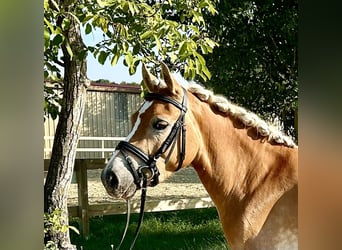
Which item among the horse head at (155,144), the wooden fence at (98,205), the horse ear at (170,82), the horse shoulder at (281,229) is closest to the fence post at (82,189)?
the wooden fence at (98,205)

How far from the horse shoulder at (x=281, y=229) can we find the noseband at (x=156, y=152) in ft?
0.78

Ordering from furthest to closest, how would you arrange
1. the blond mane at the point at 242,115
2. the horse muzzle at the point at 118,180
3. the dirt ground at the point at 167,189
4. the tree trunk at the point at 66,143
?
the tree trunk at the point at 66,143 → the dirt ground at the point at 167,189 → the blond mane at the point at 242,115 → the horse muzzle at the point at 118,180

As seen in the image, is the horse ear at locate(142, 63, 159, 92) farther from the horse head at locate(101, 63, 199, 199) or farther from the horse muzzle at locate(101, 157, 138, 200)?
the horse muzzle at locate(101, 157, 138, 200)

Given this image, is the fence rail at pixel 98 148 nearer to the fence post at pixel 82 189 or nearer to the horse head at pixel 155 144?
the fence post at pixel 82 189

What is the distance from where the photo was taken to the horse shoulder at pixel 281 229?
2.92ft

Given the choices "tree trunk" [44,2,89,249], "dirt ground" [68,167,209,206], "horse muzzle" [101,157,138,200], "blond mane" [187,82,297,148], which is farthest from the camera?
"tree trunk" [44,2,89,249]

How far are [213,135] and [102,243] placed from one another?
545 millimetres

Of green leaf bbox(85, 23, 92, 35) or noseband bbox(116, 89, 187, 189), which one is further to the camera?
green leaf bbox(85, 23, 92, 35)

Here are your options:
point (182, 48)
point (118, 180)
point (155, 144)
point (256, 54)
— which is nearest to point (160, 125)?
point (155, 144)

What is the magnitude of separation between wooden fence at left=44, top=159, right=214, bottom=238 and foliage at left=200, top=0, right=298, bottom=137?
0.35 metres

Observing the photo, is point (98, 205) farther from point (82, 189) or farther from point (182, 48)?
point (182, 48)

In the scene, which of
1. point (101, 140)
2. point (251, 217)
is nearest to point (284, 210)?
point (251, 217)

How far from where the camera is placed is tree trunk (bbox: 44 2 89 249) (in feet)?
3.92

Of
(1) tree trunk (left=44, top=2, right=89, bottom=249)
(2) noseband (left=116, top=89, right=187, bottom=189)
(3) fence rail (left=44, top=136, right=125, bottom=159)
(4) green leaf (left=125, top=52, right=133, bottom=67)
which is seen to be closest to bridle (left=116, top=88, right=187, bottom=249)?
(2) noseband (left=116, top=89, right=187, bottom=189)
